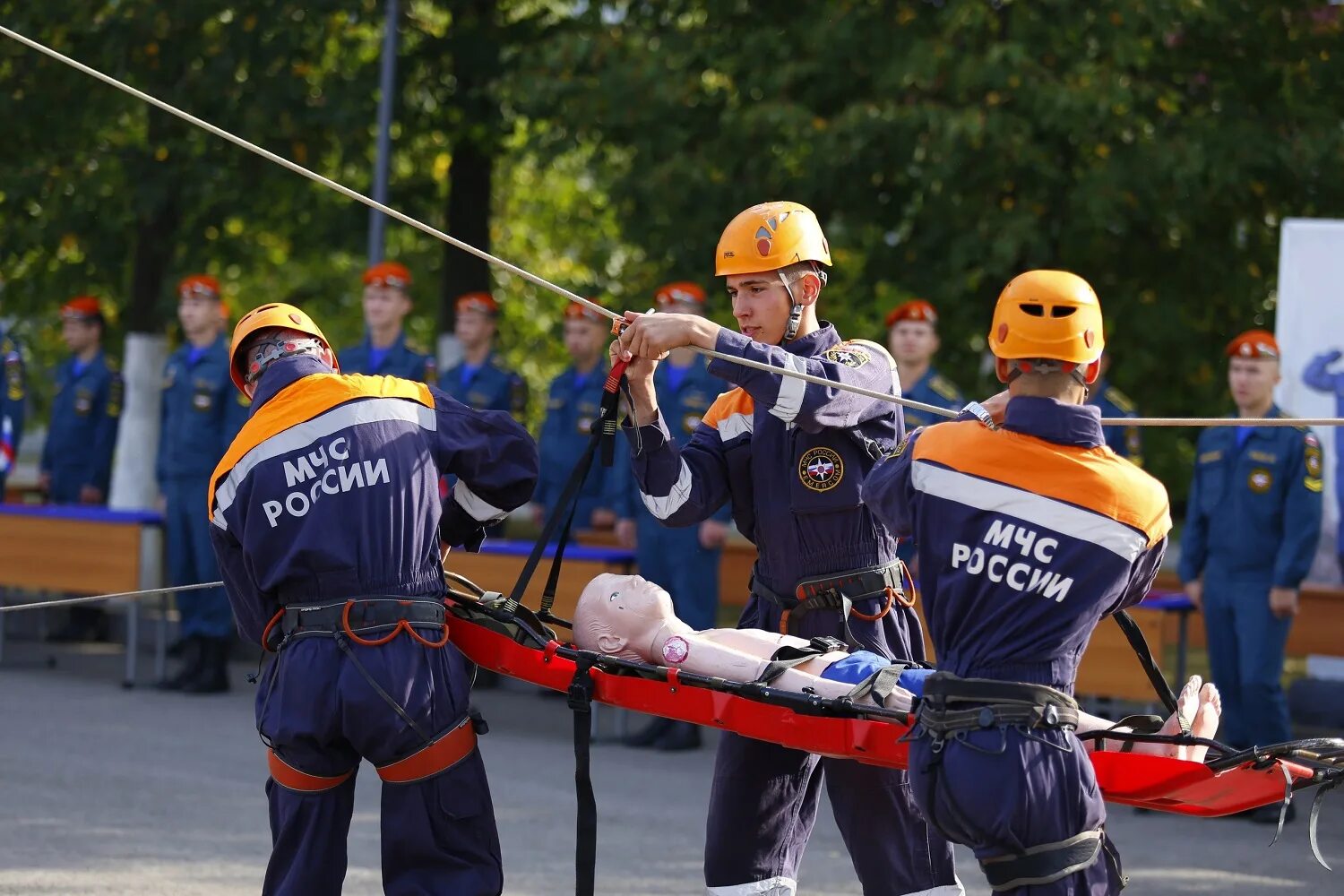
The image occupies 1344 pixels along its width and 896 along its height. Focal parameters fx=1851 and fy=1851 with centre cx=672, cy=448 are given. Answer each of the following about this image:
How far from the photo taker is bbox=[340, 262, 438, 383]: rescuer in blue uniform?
38.1ft

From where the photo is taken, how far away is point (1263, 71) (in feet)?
40.2

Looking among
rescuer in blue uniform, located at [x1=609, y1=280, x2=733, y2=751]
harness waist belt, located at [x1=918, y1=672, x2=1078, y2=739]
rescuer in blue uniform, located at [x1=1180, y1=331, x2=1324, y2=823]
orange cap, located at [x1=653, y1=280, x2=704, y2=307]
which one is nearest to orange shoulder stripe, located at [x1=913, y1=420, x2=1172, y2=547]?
harness waist belt, located at [x1=918, y1=672, x2=1078, y2=739]

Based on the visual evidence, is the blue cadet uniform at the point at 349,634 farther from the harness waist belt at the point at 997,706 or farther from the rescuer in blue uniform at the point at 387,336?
the rescuer in blue uniform at the point at 387,336

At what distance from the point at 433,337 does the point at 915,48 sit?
8131 mm

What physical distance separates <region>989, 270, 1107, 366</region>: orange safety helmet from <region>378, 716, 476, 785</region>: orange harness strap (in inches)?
72.1

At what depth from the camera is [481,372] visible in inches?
475

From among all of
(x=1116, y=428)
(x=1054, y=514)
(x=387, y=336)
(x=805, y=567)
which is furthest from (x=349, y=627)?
(x=387, y=336)

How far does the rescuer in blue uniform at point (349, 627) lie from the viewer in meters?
4.84

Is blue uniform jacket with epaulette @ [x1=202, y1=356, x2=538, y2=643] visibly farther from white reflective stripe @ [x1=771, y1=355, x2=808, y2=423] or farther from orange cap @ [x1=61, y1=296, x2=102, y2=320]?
orange cap @ [x1=61, y1=296, x2=102, y2=320]

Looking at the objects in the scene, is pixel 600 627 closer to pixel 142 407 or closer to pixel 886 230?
pixel 886 230

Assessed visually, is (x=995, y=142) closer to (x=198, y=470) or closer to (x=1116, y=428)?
(x=1116, y=428)

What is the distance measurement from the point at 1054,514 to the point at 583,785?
1.52 meters

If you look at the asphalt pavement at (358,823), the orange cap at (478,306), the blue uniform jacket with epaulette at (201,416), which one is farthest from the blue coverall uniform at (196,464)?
the orange cap at (478,306)

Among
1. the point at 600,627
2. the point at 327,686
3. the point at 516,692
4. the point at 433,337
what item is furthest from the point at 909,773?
the point at 433,337
